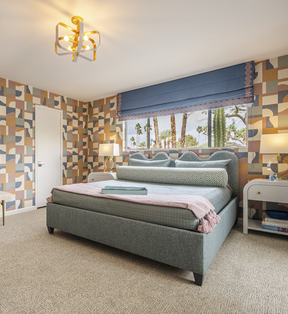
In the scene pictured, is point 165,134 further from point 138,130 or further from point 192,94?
point 192,94

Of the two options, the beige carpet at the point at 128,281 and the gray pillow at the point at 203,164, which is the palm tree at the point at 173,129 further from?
the beige carpet at the point at 128,281

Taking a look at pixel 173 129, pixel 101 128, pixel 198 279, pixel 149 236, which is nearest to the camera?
pixel 198 279

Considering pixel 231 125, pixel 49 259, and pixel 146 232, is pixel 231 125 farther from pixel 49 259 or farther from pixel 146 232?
pixel 49 259

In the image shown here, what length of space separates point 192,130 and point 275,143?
56.8 inches

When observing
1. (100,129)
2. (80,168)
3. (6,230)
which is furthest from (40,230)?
(100,129)

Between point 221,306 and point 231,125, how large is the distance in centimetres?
264

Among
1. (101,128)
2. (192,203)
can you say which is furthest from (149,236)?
(101,128)

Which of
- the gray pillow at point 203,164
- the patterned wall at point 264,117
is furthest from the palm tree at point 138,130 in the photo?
the patterned wall at point 264,117

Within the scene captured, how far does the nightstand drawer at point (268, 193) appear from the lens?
2406 mm

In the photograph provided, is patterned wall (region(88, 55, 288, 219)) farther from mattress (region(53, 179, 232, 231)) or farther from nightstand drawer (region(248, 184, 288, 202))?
mattress (region(53, 179, 232, 231))

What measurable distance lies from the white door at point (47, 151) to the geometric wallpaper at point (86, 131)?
0.10 metres

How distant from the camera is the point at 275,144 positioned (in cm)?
253

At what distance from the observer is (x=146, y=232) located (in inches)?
70.4

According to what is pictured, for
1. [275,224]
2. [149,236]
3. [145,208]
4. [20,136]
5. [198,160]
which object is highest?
[20,136]
